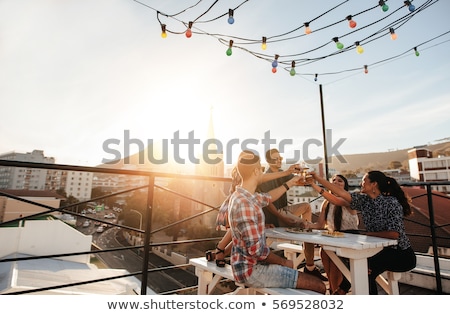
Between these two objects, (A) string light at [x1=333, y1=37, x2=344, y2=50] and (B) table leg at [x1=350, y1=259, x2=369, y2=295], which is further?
(A) string light at [x1=333, y1=37, x2=344, y2=50]

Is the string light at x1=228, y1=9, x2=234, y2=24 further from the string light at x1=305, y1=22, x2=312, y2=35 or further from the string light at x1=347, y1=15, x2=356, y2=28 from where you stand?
the string light at x1=347, y1=15, x2=356, y2=28

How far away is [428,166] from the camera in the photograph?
53.4m

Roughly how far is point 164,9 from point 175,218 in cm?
4567

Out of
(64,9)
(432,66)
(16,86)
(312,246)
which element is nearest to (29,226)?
(16,86)

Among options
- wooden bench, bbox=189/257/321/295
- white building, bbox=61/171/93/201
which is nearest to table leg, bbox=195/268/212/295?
wooden bench, bbox=189/257/321/295

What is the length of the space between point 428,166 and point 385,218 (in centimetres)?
6881

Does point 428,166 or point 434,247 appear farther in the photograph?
point 428,166

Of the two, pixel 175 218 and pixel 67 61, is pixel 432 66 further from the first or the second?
pixel 175 218

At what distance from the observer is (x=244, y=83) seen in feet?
15.8

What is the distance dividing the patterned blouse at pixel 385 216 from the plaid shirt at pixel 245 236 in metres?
1.11

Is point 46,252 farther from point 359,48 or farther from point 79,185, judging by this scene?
point 79,185

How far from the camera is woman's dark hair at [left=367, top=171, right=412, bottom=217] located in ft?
6.79

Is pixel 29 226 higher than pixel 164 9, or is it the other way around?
pixel 164 9

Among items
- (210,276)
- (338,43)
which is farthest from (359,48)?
(210,276)
